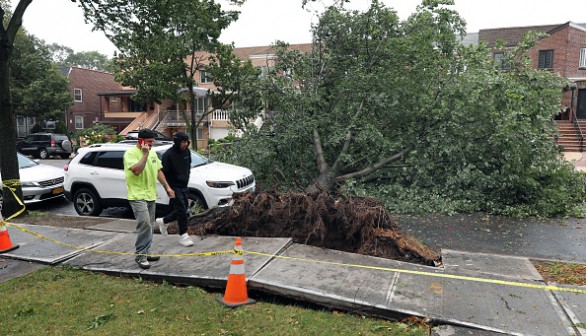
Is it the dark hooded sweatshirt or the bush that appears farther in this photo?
the bush

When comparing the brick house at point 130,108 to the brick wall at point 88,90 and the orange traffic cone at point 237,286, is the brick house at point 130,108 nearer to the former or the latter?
the brick wall at point 88,90

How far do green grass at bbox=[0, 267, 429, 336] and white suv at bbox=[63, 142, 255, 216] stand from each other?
3.18 meters

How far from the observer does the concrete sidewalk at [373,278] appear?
152 inches

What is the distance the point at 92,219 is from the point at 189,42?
10.4 meters

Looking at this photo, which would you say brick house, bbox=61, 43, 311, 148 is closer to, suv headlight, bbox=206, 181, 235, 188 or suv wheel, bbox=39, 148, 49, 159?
suv wheel, bbox=39, 148, 49, 159

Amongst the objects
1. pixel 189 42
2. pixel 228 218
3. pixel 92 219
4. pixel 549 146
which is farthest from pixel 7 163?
pixel 549 146

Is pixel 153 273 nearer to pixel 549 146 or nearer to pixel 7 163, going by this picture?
pixel 7 163

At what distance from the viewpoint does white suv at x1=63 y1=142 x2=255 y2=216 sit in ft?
25.8

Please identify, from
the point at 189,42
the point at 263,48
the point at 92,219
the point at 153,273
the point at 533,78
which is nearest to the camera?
the point at 153,273

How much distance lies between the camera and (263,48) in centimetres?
3850

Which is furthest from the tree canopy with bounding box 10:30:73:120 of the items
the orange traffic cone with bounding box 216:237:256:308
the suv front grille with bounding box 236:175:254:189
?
the orange traffic cone with bounding box 216:237:256:308

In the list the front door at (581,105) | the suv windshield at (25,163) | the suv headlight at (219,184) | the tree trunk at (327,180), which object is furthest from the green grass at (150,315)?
the front door at (581,105)

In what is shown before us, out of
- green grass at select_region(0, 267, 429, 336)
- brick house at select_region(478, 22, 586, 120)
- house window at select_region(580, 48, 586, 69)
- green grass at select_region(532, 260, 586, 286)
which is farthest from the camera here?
house window at select_region(580, 48, 586, 69)

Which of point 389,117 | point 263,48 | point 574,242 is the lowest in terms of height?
point 574,242
